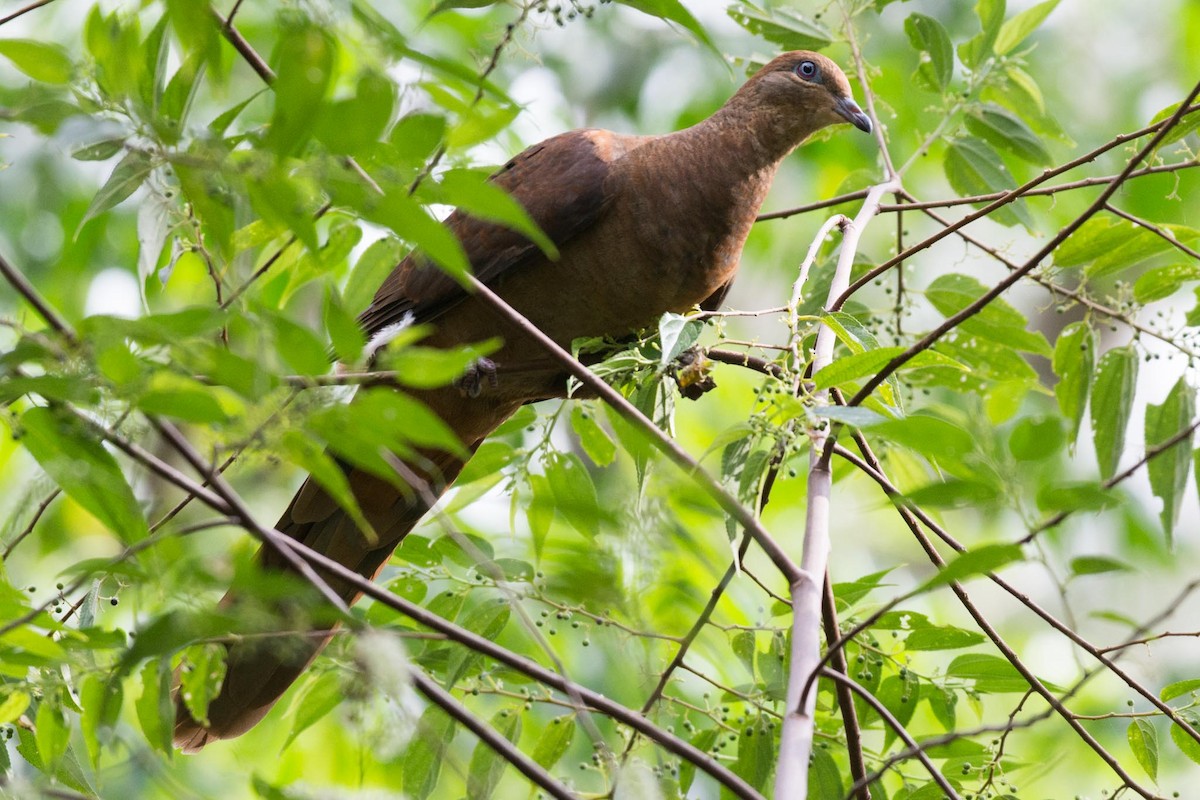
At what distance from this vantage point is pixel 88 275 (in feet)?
17.8

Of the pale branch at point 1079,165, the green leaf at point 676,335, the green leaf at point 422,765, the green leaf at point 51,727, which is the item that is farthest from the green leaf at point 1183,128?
the green leaf at point 51,727

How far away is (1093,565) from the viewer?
1089mm

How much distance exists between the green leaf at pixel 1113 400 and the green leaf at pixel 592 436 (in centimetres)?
88

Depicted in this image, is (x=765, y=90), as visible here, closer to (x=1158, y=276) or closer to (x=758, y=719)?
(x=1158, y=276)

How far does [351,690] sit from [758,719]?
85cm

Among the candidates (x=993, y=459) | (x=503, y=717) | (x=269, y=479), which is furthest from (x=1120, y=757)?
(x=993, y=459)

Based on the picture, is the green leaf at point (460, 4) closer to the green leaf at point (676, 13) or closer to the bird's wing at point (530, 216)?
the green leaf at point (676, 13)

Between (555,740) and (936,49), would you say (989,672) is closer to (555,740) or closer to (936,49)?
(555,740)

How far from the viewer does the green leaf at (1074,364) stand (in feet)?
6.62

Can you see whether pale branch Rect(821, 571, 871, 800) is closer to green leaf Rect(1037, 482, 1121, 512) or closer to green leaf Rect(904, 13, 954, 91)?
green leaf Rect(1037, 482, 1121, 512)

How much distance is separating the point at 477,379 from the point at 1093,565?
1875 mm

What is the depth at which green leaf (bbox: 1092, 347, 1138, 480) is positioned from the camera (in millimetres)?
1982

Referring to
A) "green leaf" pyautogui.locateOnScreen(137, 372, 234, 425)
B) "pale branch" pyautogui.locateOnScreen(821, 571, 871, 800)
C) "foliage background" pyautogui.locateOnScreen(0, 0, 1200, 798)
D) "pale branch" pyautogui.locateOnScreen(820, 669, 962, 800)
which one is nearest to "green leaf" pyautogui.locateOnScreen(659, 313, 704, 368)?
"foliage background" pyautogui.locateOnScreen(0, 0, 1200, 798)

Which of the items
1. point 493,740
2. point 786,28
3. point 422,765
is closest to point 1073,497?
point 493,740
